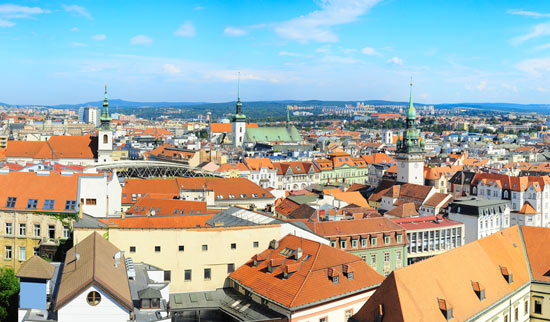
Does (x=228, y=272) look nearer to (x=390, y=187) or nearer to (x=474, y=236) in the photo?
(x=474, y=236)

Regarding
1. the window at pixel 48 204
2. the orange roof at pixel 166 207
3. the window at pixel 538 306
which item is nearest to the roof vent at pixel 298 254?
the window at pixel 538 306

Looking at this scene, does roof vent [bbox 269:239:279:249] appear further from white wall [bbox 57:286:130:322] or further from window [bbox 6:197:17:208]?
window [bbox 6:197:17:208]

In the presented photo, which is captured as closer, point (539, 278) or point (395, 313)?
point (395, 313)

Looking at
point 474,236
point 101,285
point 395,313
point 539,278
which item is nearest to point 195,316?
point 101,285

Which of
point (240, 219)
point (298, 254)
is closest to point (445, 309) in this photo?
point (298, 254)

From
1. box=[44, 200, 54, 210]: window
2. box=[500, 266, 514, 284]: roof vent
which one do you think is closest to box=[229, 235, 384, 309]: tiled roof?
box=[500, 266, 514, 284]: roof vent

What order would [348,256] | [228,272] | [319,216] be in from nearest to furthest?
[348,256] < [228,272] < [319,216]

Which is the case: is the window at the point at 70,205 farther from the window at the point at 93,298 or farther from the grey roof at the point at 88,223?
the window at the point at 93,298
